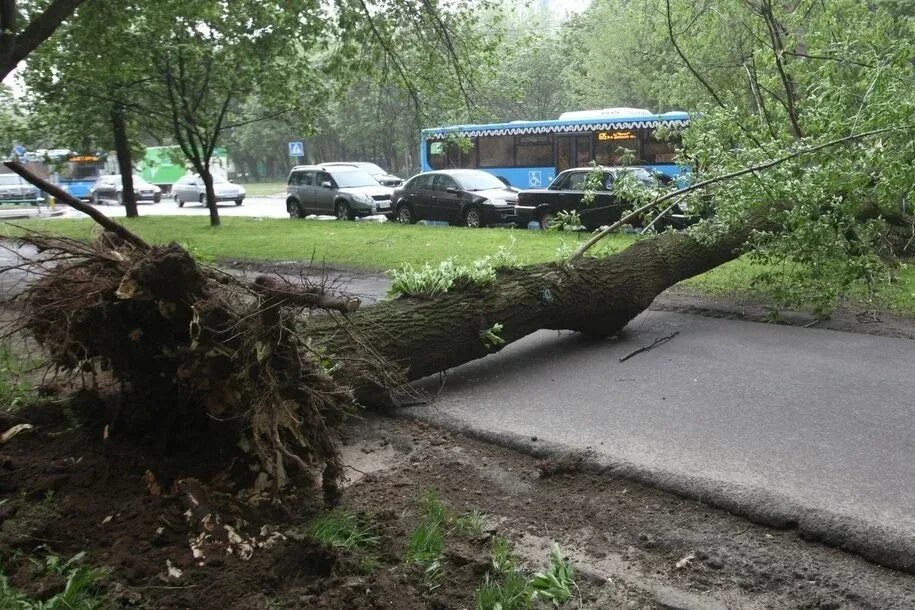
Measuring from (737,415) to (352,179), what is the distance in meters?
23.3

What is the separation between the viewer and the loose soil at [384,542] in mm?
3408

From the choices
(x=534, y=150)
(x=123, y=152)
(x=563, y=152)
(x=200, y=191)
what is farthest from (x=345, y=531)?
(x=200, y=191)

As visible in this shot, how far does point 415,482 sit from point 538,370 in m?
2.87

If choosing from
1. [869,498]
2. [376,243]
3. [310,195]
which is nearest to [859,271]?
[869,498]

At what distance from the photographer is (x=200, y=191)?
41.5 meters

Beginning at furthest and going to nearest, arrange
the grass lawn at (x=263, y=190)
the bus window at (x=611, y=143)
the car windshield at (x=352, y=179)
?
the grass lawn at (x=263, y=190) → the car windshield at (x=352, y=179) → the bus window at (x=611, y=143)

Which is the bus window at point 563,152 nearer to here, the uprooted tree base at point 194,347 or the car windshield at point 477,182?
the car windshield at point 477,182

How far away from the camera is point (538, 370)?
295 inches

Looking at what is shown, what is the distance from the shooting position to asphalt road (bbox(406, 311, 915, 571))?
4.41 m

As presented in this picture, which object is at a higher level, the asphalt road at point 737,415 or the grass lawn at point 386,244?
the grass lawn at point 386,244

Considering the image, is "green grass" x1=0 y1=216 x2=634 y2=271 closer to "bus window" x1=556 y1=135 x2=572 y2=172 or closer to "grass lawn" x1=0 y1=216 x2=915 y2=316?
"grass lawn" x1=0 y1=216 x2=915 y2=316

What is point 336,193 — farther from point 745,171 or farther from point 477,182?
point 745,171

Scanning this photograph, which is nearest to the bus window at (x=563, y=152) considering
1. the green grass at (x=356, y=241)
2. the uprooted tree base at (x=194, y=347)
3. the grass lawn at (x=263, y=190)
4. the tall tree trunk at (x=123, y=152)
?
the green grass at (x=356, y=241)

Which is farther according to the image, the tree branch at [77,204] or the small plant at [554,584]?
the tree branch at [77,204]
